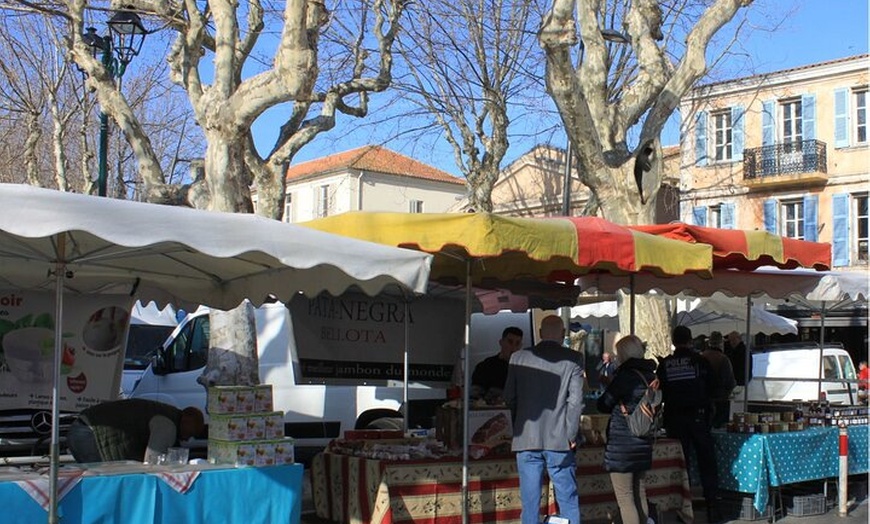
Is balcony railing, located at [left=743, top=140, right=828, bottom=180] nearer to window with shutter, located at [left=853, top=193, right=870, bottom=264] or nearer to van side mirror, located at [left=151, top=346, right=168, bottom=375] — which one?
window with shutter, located at [left=853, top=193, right=870, bottom=264]

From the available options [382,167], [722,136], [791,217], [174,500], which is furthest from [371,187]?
[174,500]

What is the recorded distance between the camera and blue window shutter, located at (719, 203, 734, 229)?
3369 cm

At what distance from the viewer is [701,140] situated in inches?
1345

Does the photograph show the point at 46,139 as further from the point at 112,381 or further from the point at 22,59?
the point at 112,381

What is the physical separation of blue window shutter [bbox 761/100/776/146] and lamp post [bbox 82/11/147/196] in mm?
23940

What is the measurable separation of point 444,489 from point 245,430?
166 cm

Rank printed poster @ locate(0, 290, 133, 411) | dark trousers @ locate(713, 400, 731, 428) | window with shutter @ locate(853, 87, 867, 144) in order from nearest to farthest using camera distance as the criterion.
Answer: printed poster @ locate(0, 290, 133, 411) < dark trousers @ locate(713, 400, 731, 428) < window with shutter @ locate(853, 87, 867, 144)

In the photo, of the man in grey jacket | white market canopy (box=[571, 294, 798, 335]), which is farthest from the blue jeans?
white market canopy (box=[571, 294, 798, 335])

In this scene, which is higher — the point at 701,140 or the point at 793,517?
the point at 701,140

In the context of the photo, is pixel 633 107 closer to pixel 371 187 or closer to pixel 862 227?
pixel 862 227

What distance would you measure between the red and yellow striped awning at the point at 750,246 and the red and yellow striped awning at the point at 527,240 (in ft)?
0.96

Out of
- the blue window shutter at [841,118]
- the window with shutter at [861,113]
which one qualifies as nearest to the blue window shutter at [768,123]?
the blue window shutter at [841,118]

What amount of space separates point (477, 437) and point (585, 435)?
3.69 ft

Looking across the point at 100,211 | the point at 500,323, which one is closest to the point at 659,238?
the point at 100,211
